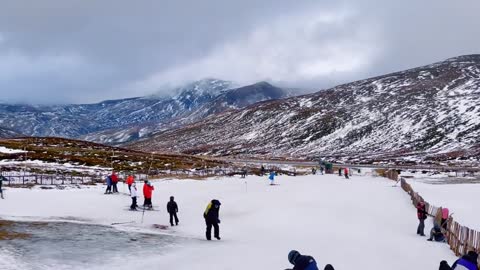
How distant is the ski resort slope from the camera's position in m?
20.3

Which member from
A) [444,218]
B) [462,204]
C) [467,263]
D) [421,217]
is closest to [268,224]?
[421,217]

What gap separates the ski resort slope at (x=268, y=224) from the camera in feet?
66.5

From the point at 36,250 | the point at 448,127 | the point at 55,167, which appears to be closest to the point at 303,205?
the point at 36,250

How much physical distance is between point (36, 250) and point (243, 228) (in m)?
12.6

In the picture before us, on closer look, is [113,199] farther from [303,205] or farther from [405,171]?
[405,171]

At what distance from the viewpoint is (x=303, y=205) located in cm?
4109

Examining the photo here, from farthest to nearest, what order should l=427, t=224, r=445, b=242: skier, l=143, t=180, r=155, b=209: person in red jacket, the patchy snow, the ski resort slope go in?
the patchy snow → l=143, t=180, r=155, b=209: person in red jacket → l=427, t=224, r=445, b=242: skier → the ski resort slope

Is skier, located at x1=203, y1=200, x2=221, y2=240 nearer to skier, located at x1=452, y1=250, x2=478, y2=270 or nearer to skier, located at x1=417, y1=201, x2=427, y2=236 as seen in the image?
skier, located at x1=417, y1=201, x2=427, y2=236

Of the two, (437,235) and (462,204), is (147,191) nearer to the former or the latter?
(437,235)

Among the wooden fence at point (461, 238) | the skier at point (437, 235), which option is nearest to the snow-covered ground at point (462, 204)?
the skier at point (437, 235)

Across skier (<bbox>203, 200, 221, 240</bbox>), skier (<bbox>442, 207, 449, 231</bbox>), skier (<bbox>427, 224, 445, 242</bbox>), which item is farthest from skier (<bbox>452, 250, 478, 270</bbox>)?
skier (<bbox>203, 200, 221, 240</bbox>)

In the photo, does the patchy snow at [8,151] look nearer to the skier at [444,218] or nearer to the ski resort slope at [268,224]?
the ski resort slope at [268,224]

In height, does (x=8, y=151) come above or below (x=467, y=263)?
above

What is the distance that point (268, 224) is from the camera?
30.9 m
